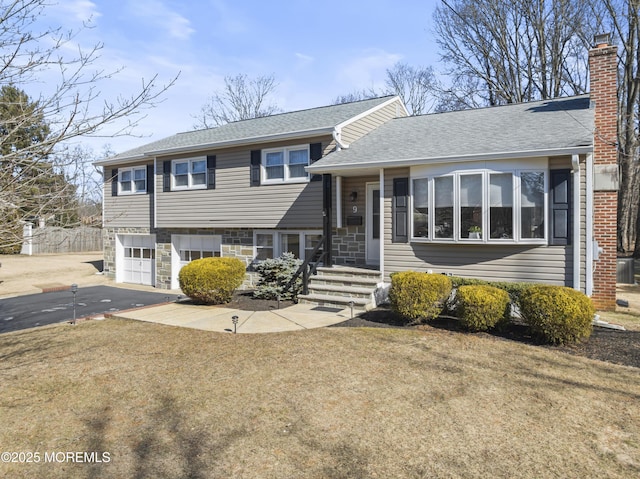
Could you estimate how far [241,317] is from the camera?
8.83m

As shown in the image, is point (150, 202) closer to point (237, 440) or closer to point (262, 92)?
point (237, 440)

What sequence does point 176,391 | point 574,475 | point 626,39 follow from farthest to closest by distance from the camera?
point 626,39, point 176,391, point 574,475

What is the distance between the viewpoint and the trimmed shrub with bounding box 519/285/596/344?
6.31m

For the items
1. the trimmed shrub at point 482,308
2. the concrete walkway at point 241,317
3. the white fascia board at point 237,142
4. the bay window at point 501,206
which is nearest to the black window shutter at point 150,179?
the white fascia board at point 237,142

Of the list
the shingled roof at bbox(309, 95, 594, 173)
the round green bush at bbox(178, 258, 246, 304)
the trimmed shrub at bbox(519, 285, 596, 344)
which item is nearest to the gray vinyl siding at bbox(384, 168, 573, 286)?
the shingled roof at bbox(309, 95, 594, 173)

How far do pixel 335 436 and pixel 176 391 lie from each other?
2.09m

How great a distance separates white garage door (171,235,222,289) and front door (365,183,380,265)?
237 inches

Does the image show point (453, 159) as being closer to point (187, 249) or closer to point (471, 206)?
point (471, 206)

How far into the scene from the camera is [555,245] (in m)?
8.32

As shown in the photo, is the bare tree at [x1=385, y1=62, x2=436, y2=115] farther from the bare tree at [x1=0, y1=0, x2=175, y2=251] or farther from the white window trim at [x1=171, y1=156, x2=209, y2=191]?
the bare tree at [x1=0, y1=0, x2=175, y2=251]

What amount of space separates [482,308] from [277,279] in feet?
17.3

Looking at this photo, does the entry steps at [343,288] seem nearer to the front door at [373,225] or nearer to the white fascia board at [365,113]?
the front door at [373,225]

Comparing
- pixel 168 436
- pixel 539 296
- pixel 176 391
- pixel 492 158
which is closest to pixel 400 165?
pixel 492 158

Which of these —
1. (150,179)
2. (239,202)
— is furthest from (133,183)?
(239,202)
